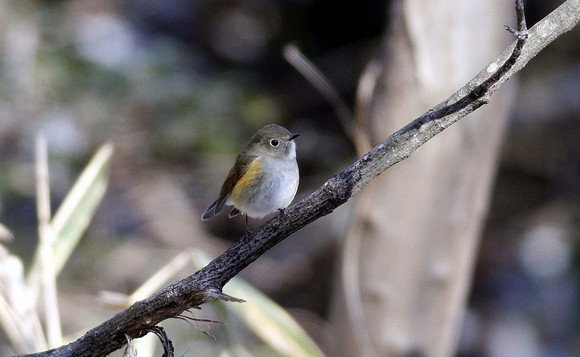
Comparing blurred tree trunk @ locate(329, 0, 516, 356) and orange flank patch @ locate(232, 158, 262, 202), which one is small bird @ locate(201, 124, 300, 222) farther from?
blurred tree trunk @ locate(329, 0, 516, 356)

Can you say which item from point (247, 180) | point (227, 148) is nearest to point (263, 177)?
point (247, 180)

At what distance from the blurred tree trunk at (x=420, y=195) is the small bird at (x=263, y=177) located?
933 mm

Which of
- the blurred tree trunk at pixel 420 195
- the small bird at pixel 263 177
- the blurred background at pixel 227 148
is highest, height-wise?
the blurred background at pixel 227 148

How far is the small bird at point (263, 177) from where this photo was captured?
8.08 feet

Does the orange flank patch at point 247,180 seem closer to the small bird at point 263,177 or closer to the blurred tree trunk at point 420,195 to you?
the small bird at point 263,177

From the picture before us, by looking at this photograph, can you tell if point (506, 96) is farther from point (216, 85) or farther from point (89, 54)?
point (89, 54)

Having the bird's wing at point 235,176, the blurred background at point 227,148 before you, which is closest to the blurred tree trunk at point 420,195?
the bird's wing at point 235,176

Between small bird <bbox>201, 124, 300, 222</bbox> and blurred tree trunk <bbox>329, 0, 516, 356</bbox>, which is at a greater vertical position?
blurred tree trunk <bbox>329, 0, 516, 356</bbox>

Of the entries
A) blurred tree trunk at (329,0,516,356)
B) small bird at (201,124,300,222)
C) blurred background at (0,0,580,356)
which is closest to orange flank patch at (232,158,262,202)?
small bird at (201,124,300,222)

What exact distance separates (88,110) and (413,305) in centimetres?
332

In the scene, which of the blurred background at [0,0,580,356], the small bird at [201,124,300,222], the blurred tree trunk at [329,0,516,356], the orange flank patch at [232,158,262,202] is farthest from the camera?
the blurred background at [0,0,580,356]

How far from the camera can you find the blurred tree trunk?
3.50m

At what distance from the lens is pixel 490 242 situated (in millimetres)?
6617

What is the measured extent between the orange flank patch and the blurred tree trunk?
96 centimetres
